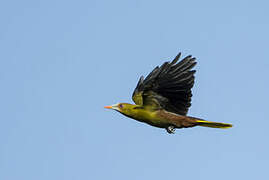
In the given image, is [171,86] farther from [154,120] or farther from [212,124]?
[212,124]

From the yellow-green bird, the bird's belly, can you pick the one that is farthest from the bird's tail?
the bird's belly

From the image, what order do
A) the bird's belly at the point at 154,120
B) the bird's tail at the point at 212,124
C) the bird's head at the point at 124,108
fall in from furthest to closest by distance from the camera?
the bird's head at the point at 124,108, the bird's belly at the point at 154,120, the bird's tail at the point at 212,124

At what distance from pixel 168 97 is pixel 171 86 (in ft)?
0.95

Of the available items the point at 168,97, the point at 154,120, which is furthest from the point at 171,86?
the point at 154,120

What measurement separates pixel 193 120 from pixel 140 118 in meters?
1.21

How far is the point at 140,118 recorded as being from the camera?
46.6 ft

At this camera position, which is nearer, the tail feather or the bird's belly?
the tail feather

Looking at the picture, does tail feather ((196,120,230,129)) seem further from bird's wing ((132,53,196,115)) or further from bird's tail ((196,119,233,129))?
bird's wing ((132,53,196,115))

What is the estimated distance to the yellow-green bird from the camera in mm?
13977

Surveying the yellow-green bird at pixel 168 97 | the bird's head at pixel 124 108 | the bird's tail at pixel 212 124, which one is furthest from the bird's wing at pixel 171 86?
the bird's tail at pixel 212 124

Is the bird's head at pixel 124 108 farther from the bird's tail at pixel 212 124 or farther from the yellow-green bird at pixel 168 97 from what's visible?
the bird's tail at pixel 212 124

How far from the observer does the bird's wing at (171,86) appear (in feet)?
45.8

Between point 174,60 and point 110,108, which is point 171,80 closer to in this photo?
point 174,60

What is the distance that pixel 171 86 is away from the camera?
14070mm
